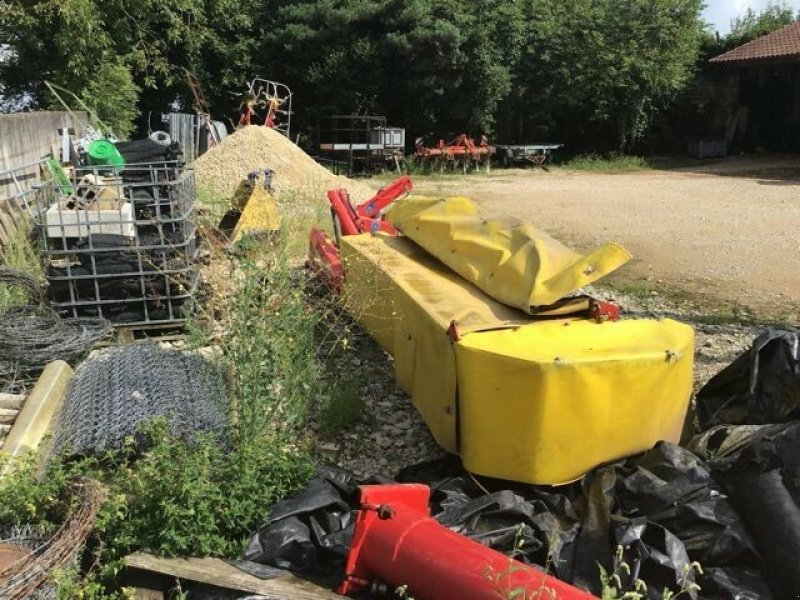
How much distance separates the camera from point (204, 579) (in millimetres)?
2596

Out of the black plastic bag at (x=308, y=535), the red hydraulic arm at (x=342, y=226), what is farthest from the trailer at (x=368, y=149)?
the black plastic bag at (x=308, y=535)

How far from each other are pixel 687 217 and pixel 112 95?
11.9 m

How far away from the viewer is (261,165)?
39.8 ft

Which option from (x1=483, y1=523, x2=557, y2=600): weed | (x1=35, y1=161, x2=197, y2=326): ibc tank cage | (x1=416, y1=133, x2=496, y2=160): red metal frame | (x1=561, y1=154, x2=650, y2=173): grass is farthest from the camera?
(x1=561, y1=154, x2=650, y2=173): grass

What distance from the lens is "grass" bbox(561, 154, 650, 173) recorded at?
2017 cm

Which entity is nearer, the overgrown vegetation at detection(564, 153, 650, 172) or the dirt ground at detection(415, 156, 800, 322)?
the dirt ground at detection(415, 156, 800, 322)

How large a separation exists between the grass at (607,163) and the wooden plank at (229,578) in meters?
18.5

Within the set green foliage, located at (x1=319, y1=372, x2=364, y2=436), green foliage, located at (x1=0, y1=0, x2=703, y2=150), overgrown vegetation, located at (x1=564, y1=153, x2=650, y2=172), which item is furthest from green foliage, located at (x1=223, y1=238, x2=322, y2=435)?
overgrown vegetation, located at (x1=564, y1=153, x2=650, y2=172)

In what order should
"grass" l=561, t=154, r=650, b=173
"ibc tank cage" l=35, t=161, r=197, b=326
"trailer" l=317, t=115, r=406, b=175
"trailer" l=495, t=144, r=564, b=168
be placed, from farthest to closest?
"trailer" l=495, t=144, r=564, b=168 → "grass" l=561, t=154, r=650, b=173 → "trailer" l=317, t=115, r=406, b=175 → "ibc tank cage" l=35, t=161, r=197, b=326

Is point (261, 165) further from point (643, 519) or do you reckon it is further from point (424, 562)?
point (424, 562)

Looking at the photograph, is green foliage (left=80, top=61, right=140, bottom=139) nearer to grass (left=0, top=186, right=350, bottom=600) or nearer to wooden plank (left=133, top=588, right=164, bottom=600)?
grass (left=0, top=186, right=350, bottom=600)

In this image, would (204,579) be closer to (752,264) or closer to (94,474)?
(94,474)

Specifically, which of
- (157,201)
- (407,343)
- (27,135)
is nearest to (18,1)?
(27,135)

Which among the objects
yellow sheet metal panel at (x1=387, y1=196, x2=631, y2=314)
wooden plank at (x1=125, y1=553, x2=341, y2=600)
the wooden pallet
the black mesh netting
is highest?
yellow sheet metal panel at (x1=387, y1=196, x2=631, y2=314)
